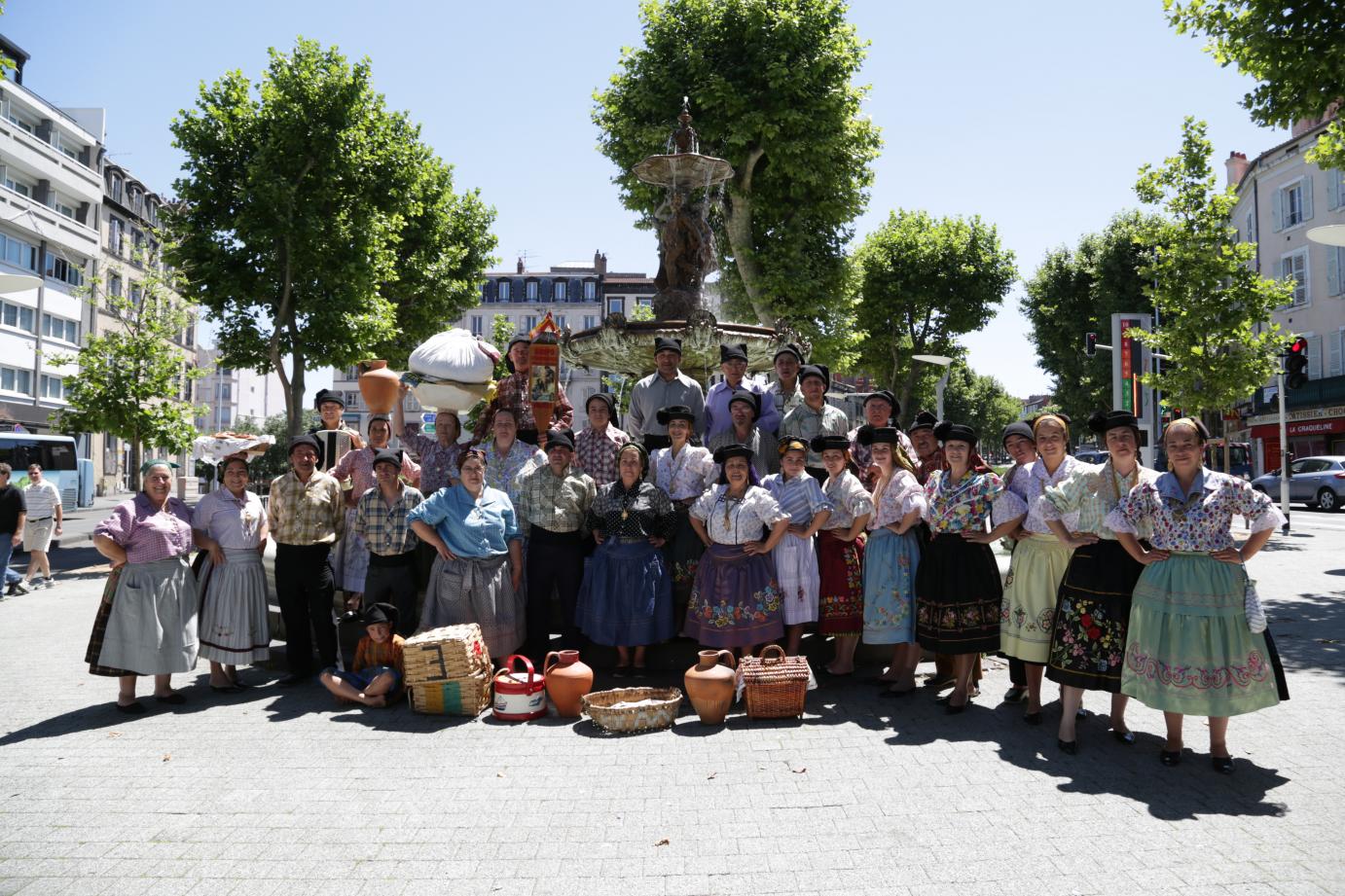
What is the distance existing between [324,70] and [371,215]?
11.3 feet

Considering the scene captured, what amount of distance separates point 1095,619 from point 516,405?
5.45 m

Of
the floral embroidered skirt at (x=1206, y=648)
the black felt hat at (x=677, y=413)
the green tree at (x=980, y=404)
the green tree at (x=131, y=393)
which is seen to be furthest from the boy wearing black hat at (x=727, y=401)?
the green tree at (x=980, y=404)

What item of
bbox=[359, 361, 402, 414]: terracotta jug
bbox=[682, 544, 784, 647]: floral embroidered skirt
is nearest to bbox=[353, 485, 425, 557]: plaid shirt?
bbox=[359, 361, 402, 414]: terracotta jug

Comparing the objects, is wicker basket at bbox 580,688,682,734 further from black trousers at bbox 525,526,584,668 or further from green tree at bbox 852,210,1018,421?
green tree at bbox 852,210,1018,421

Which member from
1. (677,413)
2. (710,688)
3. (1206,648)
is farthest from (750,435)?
(1206,648)

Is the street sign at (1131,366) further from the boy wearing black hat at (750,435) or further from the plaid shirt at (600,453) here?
the plaid shirt at (600,453)

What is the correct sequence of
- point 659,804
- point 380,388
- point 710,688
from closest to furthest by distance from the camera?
1. point 659,804
2. point 710,688
3. point 380,388

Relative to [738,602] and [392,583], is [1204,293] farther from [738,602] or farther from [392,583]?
[392,583]

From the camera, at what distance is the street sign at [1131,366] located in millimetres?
17516

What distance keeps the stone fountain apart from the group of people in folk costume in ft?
A: 7.66

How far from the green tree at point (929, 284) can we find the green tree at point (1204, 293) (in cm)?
1718

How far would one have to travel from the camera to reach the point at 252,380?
10212 centimetres

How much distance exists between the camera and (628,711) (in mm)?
5660

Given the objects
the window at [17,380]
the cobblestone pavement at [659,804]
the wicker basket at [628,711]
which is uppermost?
the window at [17,380]
